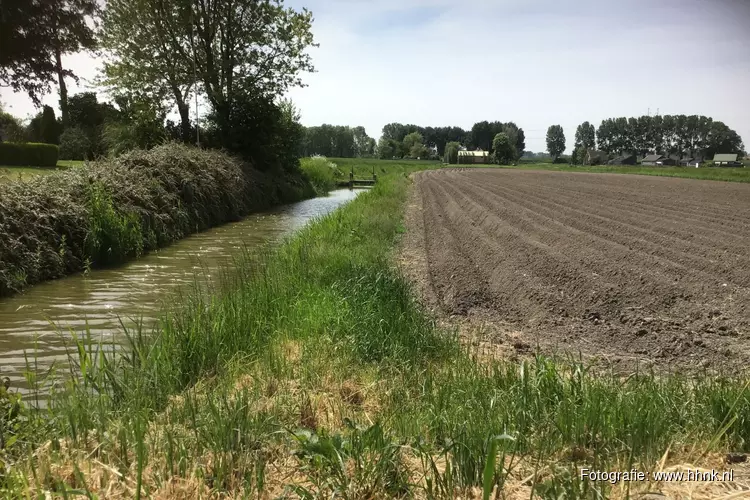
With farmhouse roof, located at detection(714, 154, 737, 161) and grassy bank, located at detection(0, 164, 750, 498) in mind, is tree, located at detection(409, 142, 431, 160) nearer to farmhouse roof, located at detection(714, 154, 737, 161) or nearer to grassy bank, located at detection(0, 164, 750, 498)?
farmhouse roof, located at detection(714, 154, 737, 161)

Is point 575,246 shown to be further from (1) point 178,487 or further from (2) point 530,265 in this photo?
(1) point 178,487

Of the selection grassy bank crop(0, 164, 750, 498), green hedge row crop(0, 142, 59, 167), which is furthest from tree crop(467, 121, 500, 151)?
grassy bank crop(0, 164, 750, 498)

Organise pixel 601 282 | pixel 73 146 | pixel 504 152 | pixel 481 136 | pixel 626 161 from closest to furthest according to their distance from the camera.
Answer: pixel 601 282
pixel 73 146
pixel 504 152
pixel 626 161
pixel 481 136

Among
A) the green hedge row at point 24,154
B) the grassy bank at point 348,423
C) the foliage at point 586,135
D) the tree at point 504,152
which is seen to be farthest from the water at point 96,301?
the foliage at point 586,135

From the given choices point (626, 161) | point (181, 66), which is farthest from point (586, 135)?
point (181, 66)

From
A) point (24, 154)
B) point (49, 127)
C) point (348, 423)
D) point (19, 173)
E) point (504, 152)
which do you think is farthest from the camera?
point (504, 152)

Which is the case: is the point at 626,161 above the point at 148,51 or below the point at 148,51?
below

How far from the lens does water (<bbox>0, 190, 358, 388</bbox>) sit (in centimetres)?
656

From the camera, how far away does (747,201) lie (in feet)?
70.8

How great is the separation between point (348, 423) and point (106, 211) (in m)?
11.9

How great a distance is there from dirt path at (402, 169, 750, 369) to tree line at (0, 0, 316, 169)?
20.0 metres

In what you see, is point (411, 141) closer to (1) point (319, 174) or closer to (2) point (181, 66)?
(1) point (319, 174)

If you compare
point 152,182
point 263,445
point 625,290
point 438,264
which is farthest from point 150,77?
point 263,445

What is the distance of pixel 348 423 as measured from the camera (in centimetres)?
311
